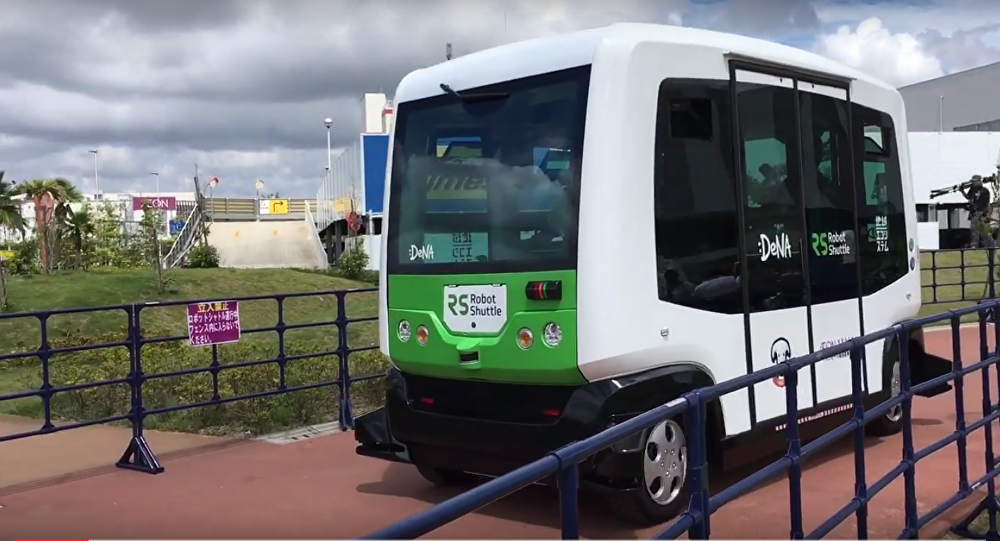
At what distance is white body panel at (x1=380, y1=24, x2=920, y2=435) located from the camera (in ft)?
17.6

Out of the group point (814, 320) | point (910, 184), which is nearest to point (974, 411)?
point (910, 184)

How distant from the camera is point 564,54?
5652 mm

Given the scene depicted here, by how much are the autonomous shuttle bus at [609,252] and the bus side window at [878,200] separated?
16.6 inches

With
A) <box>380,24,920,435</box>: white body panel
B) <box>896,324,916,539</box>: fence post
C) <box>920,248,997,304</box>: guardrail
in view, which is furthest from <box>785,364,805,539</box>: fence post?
<box>920,248,997,304</box>: guardrail

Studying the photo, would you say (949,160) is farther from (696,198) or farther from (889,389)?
(696,198)

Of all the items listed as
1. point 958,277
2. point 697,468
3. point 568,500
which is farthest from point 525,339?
point 958,277

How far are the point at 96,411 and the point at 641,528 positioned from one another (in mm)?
6513

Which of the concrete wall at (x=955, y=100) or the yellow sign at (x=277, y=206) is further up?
the concrete wall at (x=955, y=100)

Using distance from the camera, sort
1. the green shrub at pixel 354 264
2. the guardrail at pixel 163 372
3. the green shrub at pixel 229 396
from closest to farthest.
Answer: the guardrail at pixel 163 372 < the green shrub at pixel 229 396 < the green shrub at pixel 354 264

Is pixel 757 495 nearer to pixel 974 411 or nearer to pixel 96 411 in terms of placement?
pixel 974 411

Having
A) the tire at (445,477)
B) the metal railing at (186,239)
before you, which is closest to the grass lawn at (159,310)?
the tire at (445,477)

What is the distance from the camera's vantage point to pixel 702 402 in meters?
3.37

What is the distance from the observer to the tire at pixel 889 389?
7.40 metres

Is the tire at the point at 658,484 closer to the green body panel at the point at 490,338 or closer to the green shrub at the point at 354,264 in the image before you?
the green body panel at the point at 490,338
